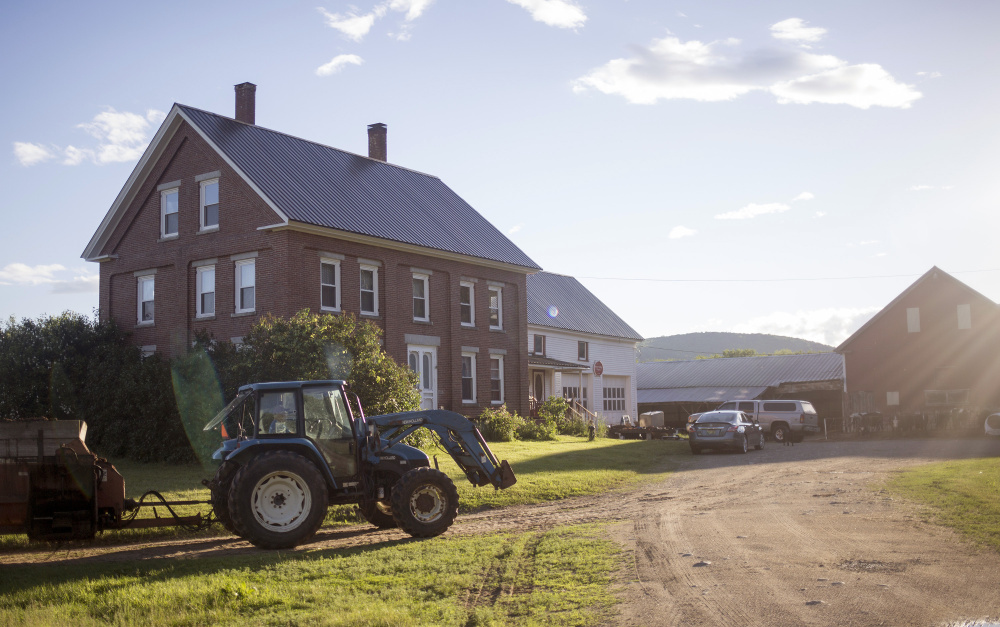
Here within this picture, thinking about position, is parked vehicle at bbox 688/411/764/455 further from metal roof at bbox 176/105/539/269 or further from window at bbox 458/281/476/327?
metal roof at bbox 176/105/539/269

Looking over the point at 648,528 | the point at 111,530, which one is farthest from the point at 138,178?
the point at 648,528

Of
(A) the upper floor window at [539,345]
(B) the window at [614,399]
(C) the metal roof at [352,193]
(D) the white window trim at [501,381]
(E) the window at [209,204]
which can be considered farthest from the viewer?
(B) the window at [614,399]

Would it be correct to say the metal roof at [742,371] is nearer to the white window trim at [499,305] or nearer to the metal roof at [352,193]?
the white window trim at [499,305]

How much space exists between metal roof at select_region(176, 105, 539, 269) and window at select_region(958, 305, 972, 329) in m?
25.7

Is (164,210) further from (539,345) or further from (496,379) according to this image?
(539,345)

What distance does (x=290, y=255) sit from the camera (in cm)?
2895

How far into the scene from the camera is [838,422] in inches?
1807

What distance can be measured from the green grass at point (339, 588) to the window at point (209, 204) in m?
21.8

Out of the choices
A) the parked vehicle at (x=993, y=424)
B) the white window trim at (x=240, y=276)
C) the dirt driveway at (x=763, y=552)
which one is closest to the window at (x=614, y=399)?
the parked vehicle at (x=993, y=424)

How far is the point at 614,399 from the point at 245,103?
91.7 feet

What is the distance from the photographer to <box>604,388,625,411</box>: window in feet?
172

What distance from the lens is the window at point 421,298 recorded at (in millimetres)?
33844

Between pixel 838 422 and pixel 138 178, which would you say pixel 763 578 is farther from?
pixel 838 422

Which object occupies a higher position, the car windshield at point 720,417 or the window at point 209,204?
the window at point 209,204
